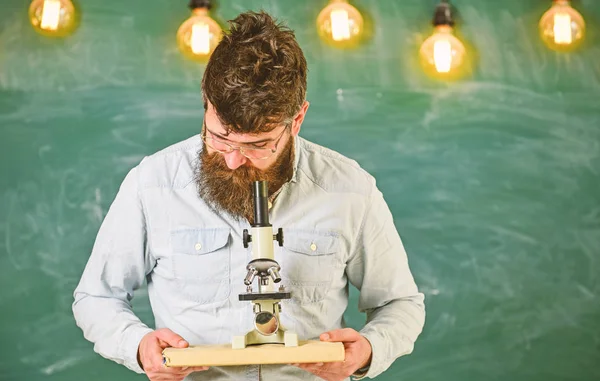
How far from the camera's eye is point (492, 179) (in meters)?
4.09

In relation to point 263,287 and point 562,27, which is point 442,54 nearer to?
point 562,27

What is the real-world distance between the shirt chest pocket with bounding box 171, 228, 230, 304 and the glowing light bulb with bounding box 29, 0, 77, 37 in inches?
74.7

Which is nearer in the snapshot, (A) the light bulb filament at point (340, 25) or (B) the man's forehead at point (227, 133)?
A: (B) the man's forehead at point (227, 133)

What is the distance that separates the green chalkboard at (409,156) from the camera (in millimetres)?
3893

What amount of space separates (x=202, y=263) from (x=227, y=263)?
7 centimetres

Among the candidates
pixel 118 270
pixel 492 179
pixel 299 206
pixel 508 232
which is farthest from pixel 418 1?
pixel 118 270

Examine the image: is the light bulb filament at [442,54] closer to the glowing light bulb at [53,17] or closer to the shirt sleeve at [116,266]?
the glowing light bulb at [53,17]

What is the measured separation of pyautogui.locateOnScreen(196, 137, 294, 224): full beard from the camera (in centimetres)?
234

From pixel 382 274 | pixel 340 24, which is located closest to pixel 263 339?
pixel 382 274

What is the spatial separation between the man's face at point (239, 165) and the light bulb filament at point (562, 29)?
7.13 ft

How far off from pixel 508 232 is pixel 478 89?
0.69 meters

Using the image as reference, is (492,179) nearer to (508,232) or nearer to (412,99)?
(508,232)

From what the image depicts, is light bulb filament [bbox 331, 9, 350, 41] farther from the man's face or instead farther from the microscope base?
the microscope base

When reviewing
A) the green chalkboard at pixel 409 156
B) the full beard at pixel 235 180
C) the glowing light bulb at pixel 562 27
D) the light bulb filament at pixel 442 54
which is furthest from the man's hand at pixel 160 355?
the glowing light bulb at pixel 562 27
